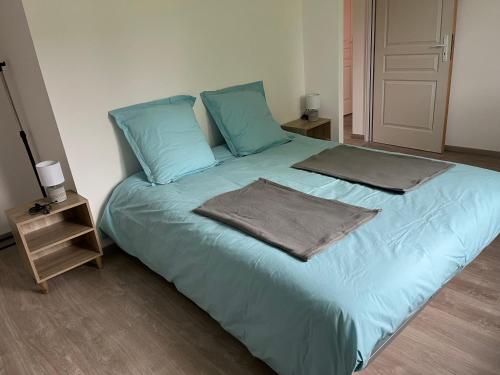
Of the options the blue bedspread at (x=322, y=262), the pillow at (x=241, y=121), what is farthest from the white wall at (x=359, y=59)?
the blue bedspread at (x=322, y=262)

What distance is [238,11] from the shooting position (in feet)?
10.1

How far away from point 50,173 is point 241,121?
54.8 inches

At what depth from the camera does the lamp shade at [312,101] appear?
3641mm

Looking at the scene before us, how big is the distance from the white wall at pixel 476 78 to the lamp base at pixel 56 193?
3.66 meters

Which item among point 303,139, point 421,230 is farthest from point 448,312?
point 303,139

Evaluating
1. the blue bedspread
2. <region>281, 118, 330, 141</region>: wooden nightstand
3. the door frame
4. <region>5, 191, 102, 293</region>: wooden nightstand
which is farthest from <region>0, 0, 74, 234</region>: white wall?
the door frame

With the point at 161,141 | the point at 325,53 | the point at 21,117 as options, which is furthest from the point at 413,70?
the point at 21,117

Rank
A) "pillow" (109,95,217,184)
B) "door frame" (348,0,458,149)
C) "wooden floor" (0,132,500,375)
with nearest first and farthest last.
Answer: "wooden floor" (0,132,500,375)
"pillow" (109,95,217,184)
"door frame" (348,0,458,149)

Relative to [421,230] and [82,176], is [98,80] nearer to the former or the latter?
[82,176]

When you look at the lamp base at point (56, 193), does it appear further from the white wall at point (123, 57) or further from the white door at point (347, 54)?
the white door at point (347, 54)

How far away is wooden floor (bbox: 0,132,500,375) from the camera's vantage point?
5.62ft

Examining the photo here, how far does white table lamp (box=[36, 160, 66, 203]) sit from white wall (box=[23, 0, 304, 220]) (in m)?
0.16

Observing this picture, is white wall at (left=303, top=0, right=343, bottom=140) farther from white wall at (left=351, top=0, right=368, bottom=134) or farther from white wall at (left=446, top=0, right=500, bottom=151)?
white wall at (left=446, top=0, right=500, bottom=151)

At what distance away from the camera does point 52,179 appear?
2.23 metres
